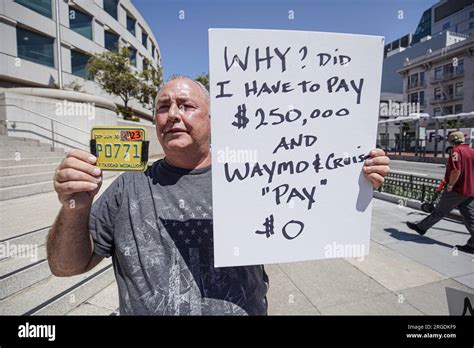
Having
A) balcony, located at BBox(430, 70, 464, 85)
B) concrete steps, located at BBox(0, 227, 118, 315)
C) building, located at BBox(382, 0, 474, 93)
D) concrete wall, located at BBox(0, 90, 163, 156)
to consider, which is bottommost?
concrete steps, located at BBox(0, 227, 118, 315)

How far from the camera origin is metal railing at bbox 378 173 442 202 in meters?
6.23

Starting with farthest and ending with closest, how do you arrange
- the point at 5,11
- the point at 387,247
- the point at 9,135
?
the point at 5,11, the point at 9,135, the point at 387,247

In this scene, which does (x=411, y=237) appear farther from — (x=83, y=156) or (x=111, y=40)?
(x=111, y=40)

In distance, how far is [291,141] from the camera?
1.17m

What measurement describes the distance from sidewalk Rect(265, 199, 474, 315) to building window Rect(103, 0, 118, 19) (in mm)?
27952

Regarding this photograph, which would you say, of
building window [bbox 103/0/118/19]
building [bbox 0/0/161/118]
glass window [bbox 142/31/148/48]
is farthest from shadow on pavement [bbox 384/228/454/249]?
glass window [bbox 142/31/148/48]

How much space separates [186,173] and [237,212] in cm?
35

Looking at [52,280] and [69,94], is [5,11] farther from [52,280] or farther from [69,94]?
[52,280]

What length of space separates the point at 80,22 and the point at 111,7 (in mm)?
5060

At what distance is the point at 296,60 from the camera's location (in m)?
1.14

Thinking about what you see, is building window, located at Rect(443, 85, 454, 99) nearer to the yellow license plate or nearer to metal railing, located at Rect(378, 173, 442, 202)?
metal railing, located at Rect(378, 173, 442, 202)

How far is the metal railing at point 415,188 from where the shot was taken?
6230mm

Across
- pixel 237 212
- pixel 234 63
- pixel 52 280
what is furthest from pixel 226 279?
pixel 52 280

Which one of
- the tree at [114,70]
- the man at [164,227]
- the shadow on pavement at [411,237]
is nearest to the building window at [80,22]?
the tree at [114,70]
